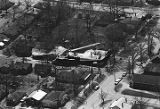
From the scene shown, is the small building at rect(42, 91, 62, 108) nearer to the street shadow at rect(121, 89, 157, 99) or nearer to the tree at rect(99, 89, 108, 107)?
the tree at rect(99, 89, 108, 107)

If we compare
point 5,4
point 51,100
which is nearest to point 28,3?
point 5,4

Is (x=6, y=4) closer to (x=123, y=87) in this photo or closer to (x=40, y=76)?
(x=40, y=76)

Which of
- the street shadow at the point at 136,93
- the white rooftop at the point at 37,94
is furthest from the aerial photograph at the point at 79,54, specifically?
the white rooftop at the point at 37,94

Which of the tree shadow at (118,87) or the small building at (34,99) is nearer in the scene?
the small building at (34,99)

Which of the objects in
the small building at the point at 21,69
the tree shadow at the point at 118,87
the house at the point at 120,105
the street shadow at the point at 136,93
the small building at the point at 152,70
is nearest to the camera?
the house at the point at 120,105

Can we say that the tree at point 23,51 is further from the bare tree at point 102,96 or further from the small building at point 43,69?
the bare tree at point 102,96

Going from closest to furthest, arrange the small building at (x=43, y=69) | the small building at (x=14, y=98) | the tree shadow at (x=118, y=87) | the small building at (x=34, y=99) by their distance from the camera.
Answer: the small building at (x=34, y=99) < the small building at (x=14, y=98) < the tree shadow at (x=118, y=87) < the small building at (x=43, y=69)

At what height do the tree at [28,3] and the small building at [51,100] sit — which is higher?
the tree at [28,3]

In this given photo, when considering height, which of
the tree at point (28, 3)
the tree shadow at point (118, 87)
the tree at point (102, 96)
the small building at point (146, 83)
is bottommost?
the tree at point (102, 96)

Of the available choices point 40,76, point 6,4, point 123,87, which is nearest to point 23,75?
point 40,76

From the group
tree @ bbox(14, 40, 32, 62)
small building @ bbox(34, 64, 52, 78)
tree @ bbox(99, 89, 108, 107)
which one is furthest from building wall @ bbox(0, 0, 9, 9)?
tree @ bbox(99, 89, 108, 107)
